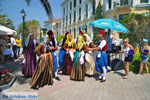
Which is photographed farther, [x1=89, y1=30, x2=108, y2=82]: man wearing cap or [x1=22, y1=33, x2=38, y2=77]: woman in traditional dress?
[x1=22, y1=33, x2=38, y2=77]: woman in traditional dress

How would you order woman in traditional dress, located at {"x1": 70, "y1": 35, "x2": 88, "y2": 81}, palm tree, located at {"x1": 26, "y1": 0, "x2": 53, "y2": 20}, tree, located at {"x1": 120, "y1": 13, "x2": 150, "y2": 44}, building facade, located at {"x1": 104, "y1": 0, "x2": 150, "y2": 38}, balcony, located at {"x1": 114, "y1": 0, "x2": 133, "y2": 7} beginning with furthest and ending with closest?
balcony, located at {"x1": 114, "y1": 0, "x2": 133, "y2": 7}, building facade, located at {"x1": 104, "y1": 0, "x2": 150, "y2": 38}, tree, located at {"x1": 120, "y1": 13, "x2": 150, "y2": 44}, palm tree, located at {"x1": 26, "y1": 0, "x2": 53, "y2": 20}, woman in traditional dress, located at {"x1": 70, "y1": 35, "x2": 88, "y2": 81}

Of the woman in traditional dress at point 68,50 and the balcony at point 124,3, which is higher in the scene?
the balcony at point 124,3

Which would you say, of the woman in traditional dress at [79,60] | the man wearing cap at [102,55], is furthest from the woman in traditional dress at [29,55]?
the man wearing cap at [102,55]

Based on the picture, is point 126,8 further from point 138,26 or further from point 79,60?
point 79,60

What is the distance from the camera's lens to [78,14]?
3438 cm

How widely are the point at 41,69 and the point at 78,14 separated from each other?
31.4 metres

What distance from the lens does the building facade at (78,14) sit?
1157 inches

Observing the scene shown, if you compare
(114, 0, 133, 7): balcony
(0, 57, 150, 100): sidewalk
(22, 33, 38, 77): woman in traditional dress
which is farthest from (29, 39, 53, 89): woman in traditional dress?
(114, 0, 133, 7): balcony

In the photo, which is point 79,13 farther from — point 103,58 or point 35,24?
point 103,58

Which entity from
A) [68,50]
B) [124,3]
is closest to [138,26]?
[68,50]

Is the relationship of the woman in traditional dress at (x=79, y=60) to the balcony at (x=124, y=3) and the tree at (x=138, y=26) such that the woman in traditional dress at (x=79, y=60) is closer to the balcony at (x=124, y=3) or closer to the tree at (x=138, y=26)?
the tree at (x=138, y=26)

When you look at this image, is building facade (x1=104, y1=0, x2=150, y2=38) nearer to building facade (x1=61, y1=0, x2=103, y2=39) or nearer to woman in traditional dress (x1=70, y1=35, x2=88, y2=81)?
building facade (x1=61, y1=0, x2=103, y2=39)

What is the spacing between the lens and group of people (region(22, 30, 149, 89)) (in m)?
4.58

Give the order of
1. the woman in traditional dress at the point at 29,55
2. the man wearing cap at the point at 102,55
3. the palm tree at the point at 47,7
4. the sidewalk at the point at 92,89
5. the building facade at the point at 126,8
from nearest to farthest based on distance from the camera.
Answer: the sidewalk at the point at 92,89, the man wearing cap at the point at 102,55, the woman in traditional dress at the point at 29,55, the palm tree at the point at 47,7, the building facade at the point at 126,8
